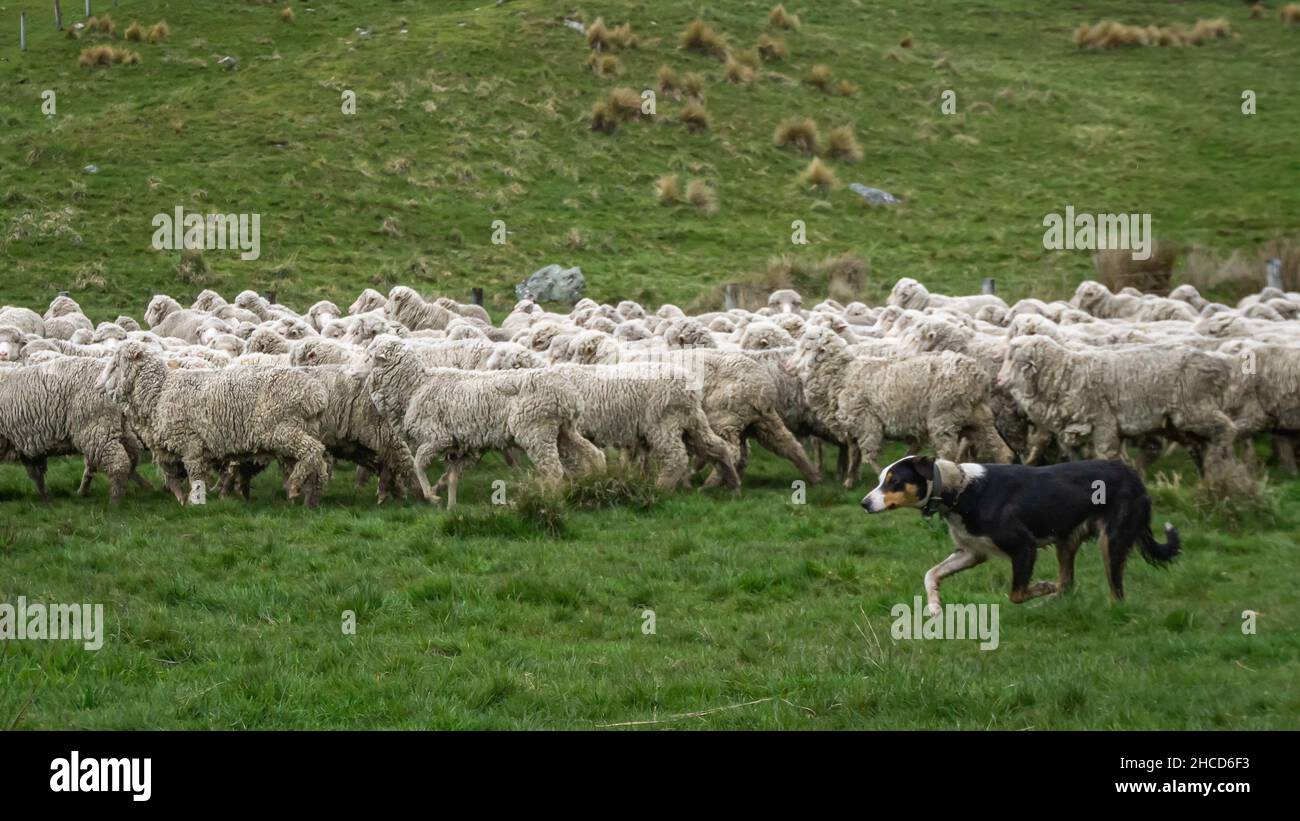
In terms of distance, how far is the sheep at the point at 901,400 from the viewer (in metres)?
13.5

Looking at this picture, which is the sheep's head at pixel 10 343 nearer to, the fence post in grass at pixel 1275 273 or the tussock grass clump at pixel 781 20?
the fence post in grass at pixel 1275 273

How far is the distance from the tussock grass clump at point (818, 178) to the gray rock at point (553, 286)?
9963 mm

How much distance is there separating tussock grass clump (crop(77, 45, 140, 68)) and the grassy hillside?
43 centimetres

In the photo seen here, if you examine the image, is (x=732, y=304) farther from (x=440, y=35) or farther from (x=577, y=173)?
(x=440, y=35)

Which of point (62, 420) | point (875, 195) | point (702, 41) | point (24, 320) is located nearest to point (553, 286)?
point (24, 320)

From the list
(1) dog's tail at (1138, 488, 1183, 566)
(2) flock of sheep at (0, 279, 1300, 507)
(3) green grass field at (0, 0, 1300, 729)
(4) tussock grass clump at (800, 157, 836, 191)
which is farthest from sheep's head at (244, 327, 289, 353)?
(4) tussock grass clump at (800, 157, 836, 191)

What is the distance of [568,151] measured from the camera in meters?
35.7

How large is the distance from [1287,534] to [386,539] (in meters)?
7.10

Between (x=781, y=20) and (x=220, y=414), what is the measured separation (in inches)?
1455

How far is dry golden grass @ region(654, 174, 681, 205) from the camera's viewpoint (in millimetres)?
33625

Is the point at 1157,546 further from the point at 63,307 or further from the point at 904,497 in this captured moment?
the point at 63,307

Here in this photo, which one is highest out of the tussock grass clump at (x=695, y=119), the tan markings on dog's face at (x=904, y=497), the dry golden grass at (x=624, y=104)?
the dry golden grass at (x=624, y=104)

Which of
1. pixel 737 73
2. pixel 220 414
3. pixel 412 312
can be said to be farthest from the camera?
pixel 737 73

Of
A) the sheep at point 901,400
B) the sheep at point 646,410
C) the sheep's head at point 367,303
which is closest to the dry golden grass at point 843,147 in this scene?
the sheep's head at point 367,303
